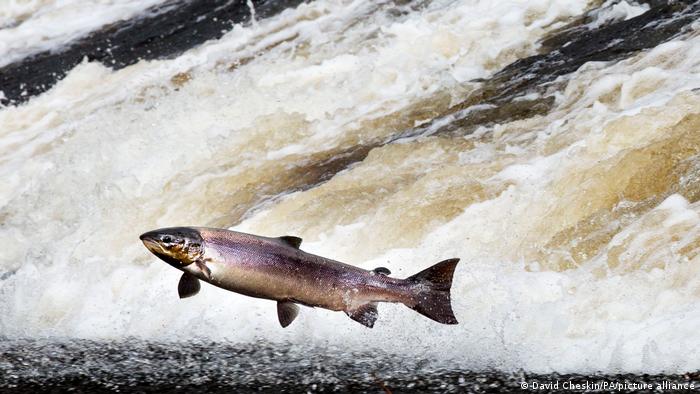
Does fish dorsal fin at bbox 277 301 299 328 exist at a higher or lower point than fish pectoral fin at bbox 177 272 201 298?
lower

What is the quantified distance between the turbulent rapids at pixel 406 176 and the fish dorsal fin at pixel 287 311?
3.52ft

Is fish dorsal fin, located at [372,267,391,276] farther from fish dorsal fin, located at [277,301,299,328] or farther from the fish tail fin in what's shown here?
fish dorsal fin, located at [277,301,299,328]

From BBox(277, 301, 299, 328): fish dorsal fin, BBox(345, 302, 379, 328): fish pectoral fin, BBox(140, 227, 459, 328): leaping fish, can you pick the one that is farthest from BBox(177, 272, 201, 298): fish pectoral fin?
BBox(345, 302, 379, 328): fish pectoral fin

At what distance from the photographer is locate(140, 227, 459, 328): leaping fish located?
340 cm

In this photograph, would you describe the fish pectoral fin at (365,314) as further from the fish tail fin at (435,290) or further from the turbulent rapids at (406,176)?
the turbulent rapids at (406,176)

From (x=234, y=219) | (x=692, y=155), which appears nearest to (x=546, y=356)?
(x=692, y=155)

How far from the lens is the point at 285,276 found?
11.6 ft

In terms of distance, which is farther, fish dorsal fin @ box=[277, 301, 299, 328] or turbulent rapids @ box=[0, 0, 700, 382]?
turbulent rapids @ box=[0, 0, 700, 382]

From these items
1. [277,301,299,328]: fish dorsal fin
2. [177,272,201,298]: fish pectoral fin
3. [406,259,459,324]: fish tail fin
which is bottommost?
[406,259,459,324]: fish tail fin

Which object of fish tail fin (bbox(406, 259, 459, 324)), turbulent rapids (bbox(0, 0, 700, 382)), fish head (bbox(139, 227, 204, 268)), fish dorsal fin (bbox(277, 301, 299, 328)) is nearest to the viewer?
fish head (bbox(139, 227, 204, 268))

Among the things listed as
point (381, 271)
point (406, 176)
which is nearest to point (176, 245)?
point (381, 271)

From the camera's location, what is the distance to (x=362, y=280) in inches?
143

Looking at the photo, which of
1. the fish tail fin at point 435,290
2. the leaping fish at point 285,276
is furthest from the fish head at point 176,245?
the fish tail fin at point 435,290

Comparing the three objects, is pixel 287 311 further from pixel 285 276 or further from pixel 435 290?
pixel 435 290
